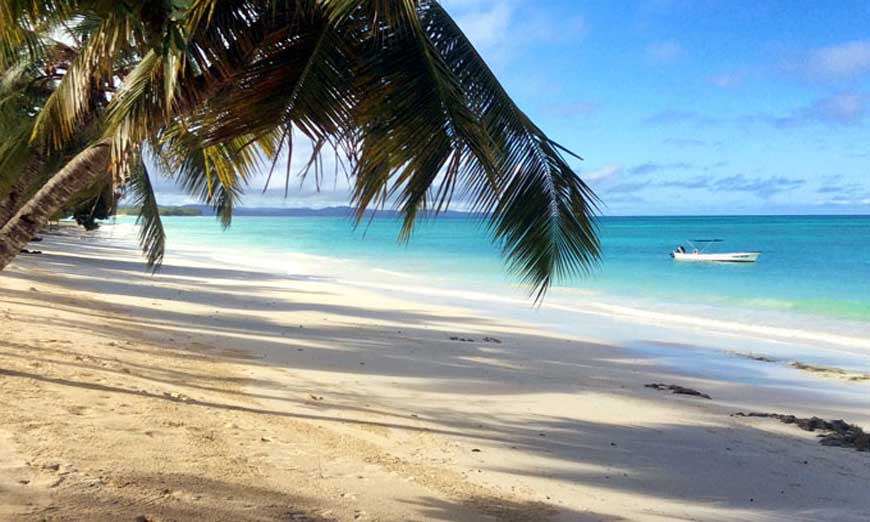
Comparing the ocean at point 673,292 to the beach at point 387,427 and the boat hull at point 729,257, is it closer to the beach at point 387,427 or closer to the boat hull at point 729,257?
the boat hull at point 729,257

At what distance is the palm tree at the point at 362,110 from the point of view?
391 centimetres

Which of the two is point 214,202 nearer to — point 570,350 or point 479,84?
point 570,350

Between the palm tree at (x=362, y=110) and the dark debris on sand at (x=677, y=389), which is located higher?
the palm tree at (x=362, y=110)

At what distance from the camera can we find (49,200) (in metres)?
4.35

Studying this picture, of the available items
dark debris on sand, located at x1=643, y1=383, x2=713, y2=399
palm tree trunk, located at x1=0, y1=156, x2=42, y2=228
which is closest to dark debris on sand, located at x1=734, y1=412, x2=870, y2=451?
dark debris on sand, located at x1=643, y1=383, x2=713, y2=399

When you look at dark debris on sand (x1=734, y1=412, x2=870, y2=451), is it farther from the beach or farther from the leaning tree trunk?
the leaning tree trunk

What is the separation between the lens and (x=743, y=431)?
7.14m

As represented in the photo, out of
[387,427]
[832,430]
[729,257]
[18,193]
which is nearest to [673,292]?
[729,257]

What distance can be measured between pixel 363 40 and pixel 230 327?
880 centimetres

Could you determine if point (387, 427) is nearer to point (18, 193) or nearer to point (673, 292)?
point (18, 193)

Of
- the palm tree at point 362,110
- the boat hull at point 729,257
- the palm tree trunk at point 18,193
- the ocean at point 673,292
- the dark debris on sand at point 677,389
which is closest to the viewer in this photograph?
the palm tree at point 362,110

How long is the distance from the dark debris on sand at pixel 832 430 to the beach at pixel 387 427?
140 millimetres

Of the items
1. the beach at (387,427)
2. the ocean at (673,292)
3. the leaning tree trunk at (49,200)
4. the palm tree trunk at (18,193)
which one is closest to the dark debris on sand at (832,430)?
the beach at (387,427)

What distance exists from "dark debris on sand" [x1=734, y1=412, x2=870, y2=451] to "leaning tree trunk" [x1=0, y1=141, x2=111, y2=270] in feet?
20.9
